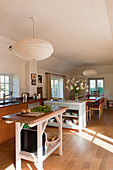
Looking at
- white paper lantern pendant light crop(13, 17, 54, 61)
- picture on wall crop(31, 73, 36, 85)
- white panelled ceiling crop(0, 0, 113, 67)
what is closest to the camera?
white paper lantern pendant light crop(13, 17, 54, 61)

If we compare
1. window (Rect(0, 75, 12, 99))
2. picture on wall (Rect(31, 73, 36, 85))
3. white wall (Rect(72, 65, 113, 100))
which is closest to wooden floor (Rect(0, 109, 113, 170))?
window (Rect(0, 75, 12, 99))

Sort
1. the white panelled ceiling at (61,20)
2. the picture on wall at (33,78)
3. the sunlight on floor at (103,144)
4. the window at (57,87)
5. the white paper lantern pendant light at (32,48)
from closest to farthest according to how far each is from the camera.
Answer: the white paper lantern pendant light at (32,48), the white panelled ceiling at (61,20), the sunlight on floor at (103,144), the picture on wall at (33,78), the window at (57,87)

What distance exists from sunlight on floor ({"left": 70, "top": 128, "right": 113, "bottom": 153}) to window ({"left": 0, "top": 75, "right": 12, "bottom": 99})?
8.25 ft

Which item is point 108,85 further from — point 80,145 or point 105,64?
point 80,145

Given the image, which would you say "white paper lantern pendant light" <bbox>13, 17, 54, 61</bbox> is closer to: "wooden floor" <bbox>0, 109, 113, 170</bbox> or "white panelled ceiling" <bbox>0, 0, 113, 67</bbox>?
"white panelled ceiling" <bbox>0, 0, 113, 67</bbox>

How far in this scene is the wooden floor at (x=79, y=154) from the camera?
241 cm

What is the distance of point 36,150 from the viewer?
228 cm

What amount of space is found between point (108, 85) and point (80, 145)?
656 centimetres

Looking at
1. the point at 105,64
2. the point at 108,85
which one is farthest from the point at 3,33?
the point at 108,85

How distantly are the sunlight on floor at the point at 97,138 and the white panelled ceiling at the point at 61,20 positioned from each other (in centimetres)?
277

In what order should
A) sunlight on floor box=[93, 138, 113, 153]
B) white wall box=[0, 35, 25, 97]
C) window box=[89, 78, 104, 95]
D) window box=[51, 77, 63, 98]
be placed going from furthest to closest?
window box=[89, 78, 104, 95]
window box=[51, 77, 63, 98]
white wall box=[0, 35, 25, 97]
sunlight on floor box=[93, 138, 113, 153]

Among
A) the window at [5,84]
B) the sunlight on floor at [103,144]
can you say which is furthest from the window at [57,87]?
the sunlight on floor at [103,144]

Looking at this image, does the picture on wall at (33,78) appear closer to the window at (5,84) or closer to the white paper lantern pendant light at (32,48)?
the window at (5,84)

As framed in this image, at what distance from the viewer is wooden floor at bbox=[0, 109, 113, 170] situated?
2.41 meters
